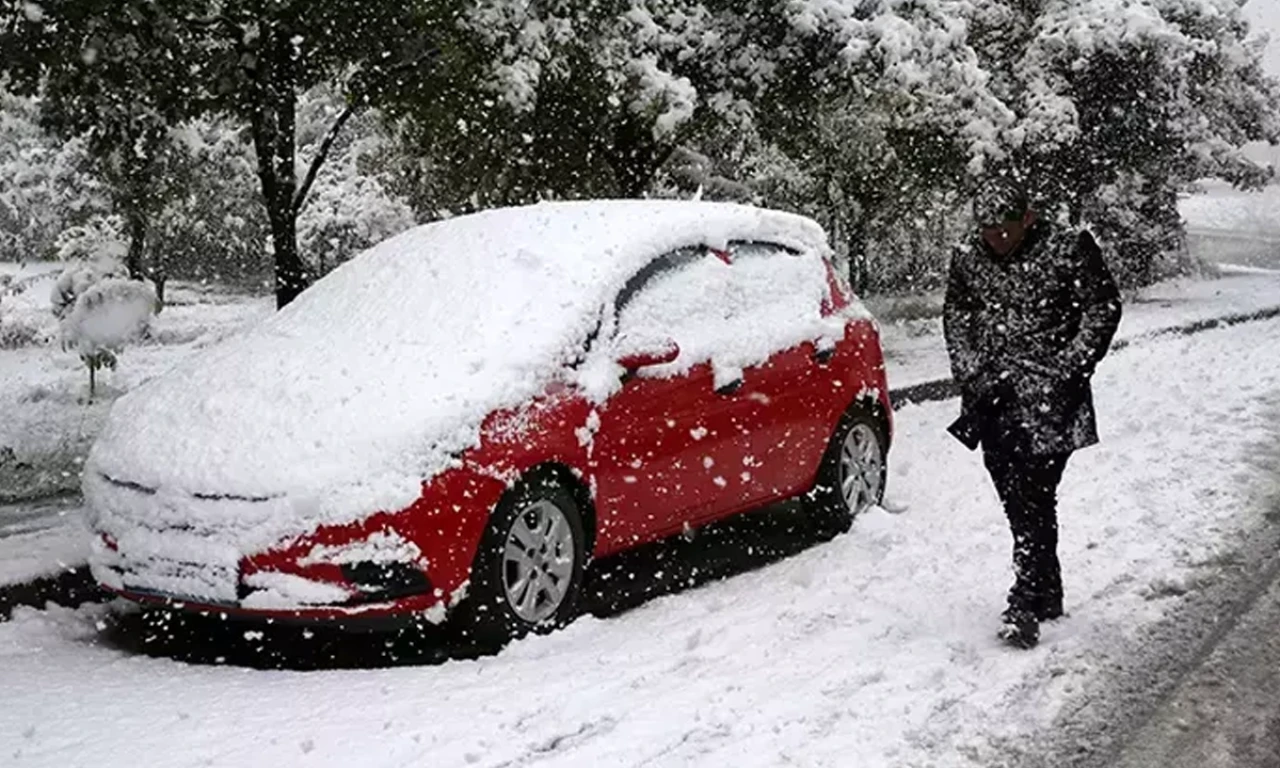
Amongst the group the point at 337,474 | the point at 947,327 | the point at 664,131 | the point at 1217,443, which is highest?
the point at 664,131

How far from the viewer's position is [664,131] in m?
14.8

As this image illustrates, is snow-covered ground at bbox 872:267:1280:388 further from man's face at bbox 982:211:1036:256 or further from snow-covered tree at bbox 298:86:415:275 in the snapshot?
snow-covered tree at bbox 298:86:415:275

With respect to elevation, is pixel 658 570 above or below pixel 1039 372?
below

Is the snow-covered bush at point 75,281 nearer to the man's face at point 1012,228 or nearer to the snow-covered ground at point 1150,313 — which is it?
the snow-covered ground at point 1150,313

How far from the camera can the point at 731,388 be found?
7.10 metres

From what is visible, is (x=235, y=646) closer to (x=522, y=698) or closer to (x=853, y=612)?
(x=522, y=698)

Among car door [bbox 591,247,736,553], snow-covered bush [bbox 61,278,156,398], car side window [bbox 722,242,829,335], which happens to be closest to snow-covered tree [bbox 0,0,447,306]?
snow-covered bush [bbox 61,278,156,398]

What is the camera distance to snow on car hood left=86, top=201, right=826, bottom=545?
5672 millimetres

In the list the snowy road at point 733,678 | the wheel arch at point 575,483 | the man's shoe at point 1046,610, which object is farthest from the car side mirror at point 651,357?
the man's shoe at point 1046,610

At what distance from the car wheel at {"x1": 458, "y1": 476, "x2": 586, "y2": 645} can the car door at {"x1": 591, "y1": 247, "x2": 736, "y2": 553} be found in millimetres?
249

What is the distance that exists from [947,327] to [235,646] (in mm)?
3231

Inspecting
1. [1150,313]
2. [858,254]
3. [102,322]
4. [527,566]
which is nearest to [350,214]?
[858,254]

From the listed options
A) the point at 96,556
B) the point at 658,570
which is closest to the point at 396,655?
the point at 96,556

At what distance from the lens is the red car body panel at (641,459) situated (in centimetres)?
557
